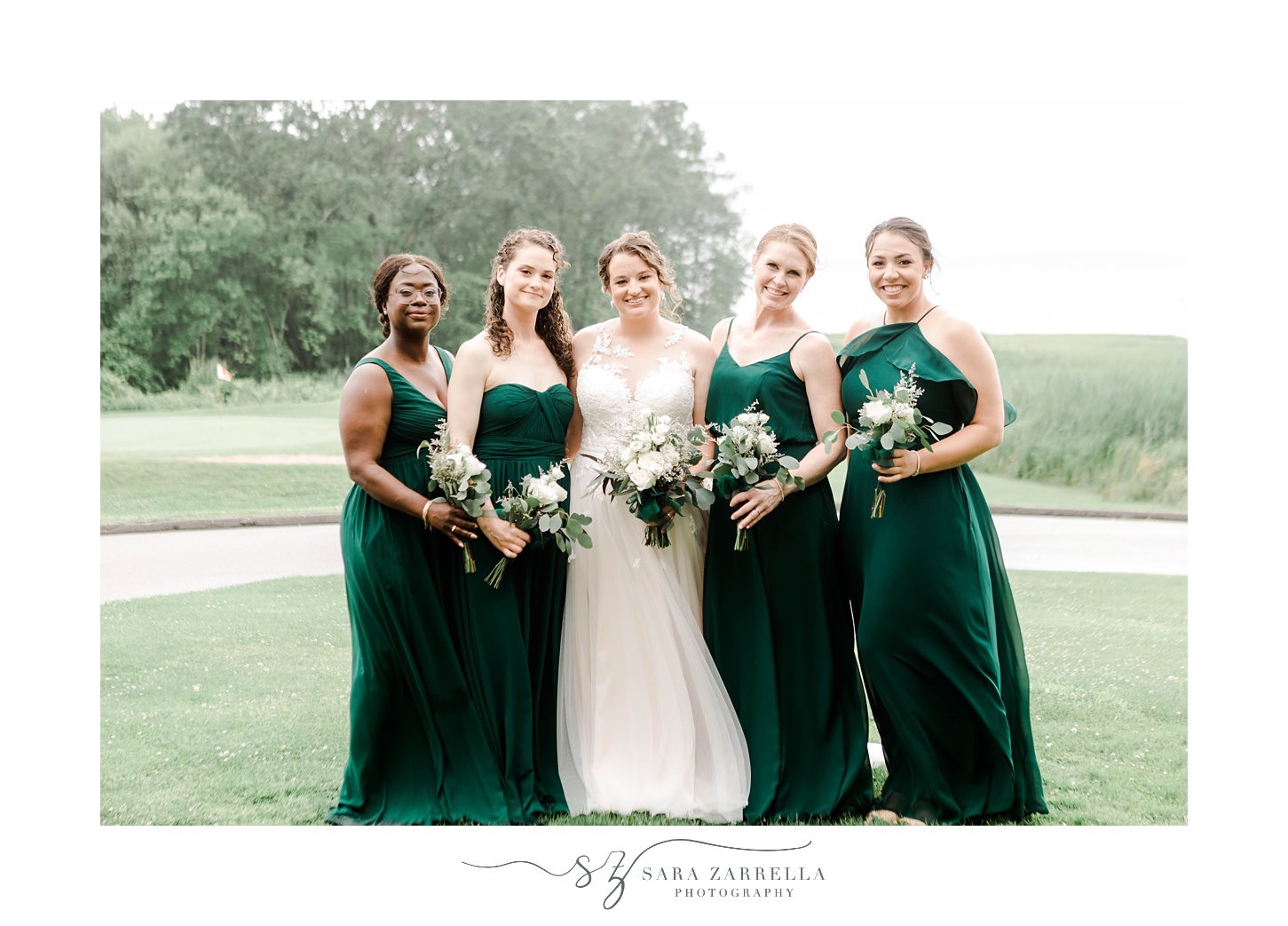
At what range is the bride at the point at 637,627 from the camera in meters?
4.54

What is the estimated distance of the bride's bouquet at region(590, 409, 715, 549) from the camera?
13.8ft

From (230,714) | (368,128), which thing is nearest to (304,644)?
(230,714)

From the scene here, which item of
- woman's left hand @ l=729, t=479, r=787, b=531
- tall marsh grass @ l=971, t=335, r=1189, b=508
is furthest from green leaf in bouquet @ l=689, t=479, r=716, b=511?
tall marsh grass @ l=971, t=335, r=1189, b=508

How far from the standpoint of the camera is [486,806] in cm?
439

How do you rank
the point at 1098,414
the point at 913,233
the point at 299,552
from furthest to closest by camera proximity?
the point at 1098,414, the point at 299,552, the point at 913,233

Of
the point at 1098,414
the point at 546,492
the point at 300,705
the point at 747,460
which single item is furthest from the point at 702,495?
the point at 1098,414

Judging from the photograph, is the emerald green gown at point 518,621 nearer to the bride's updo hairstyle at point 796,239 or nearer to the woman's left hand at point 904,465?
the bride's updo hairstyle at point 796,239

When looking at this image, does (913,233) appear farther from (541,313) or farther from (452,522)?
(452,522)

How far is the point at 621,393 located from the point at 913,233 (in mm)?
1558

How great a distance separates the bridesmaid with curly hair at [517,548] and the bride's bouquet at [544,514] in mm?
71

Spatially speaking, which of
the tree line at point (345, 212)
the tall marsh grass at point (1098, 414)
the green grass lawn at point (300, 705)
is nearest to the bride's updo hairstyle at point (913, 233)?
the green grass lawn at point (300, 705)

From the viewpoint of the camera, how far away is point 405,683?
4492 millimetres

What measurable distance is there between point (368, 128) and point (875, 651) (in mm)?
17757

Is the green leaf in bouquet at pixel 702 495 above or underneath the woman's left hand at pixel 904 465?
underneath
